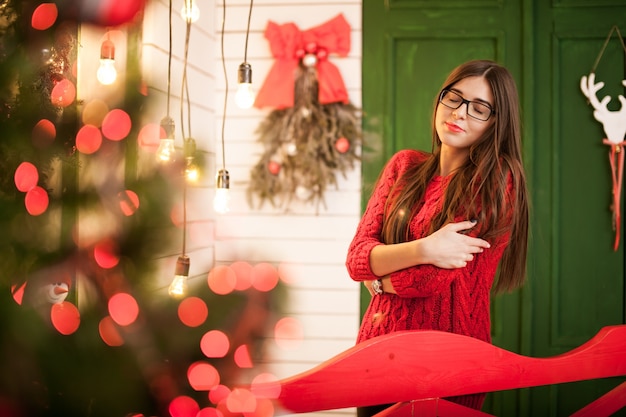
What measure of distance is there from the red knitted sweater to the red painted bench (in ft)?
0.83

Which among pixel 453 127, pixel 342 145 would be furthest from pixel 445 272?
pixel 342 145


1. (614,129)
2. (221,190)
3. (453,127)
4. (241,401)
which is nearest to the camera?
(241,401)

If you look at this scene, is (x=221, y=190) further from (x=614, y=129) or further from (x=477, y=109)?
(x=614, y=129)

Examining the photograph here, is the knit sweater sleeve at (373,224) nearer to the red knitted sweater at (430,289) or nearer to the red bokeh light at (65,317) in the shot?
the red knitted sweater at (430,289)

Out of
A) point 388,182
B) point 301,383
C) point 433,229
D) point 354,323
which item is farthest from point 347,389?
point 354,323

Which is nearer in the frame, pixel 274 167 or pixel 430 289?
pixel 430 289

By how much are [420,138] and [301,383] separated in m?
2.33

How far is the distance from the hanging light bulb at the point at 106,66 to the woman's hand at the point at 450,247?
727 millimetres

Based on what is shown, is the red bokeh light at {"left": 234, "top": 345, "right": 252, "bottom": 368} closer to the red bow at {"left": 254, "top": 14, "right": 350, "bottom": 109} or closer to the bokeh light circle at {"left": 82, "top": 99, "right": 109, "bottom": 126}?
the bokeh light circle at {"left": 82, "top": 99, "right": 109, "bottom": 126}

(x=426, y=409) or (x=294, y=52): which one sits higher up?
(x=294, y=52)

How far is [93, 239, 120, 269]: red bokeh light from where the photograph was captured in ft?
2.11

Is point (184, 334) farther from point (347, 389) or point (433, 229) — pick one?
point (433, 229)

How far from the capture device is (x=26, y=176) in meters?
0.63

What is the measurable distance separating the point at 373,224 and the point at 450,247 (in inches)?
12.9
